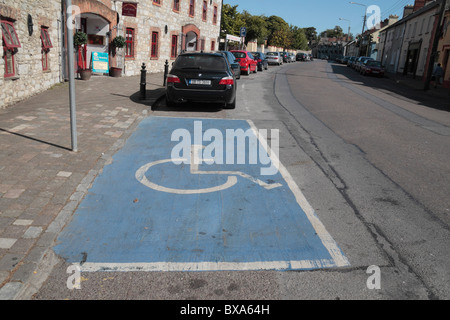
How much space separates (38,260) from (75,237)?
539 millimetres

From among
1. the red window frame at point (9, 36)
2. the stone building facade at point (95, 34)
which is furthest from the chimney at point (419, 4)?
the red window frame at point (9, 36)

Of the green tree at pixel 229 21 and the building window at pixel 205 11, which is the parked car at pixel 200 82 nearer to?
the building window at pixel 205 11

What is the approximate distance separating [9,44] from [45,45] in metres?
3.08

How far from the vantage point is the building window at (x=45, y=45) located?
12.3m

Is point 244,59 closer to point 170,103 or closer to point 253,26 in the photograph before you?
point 170,103

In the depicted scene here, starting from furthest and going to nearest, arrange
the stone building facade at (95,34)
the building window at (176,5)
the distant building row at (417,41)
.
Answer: the distant building row at (417,41)
the building window at (176,5)
the stone building facade at (95,34)

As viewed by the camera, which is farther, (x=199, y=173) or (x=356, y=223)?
(x=199, y=173)

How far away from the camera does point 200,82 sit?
10.3 meters

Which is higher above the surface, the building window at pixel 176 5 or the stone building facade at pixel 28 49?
the building window at pixel 176 5

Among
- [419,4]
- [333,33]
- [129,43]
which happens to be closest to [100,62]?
[129,43]

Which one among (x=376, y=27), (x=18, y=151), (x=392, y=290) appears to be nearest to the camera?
(x=392, y=290)
